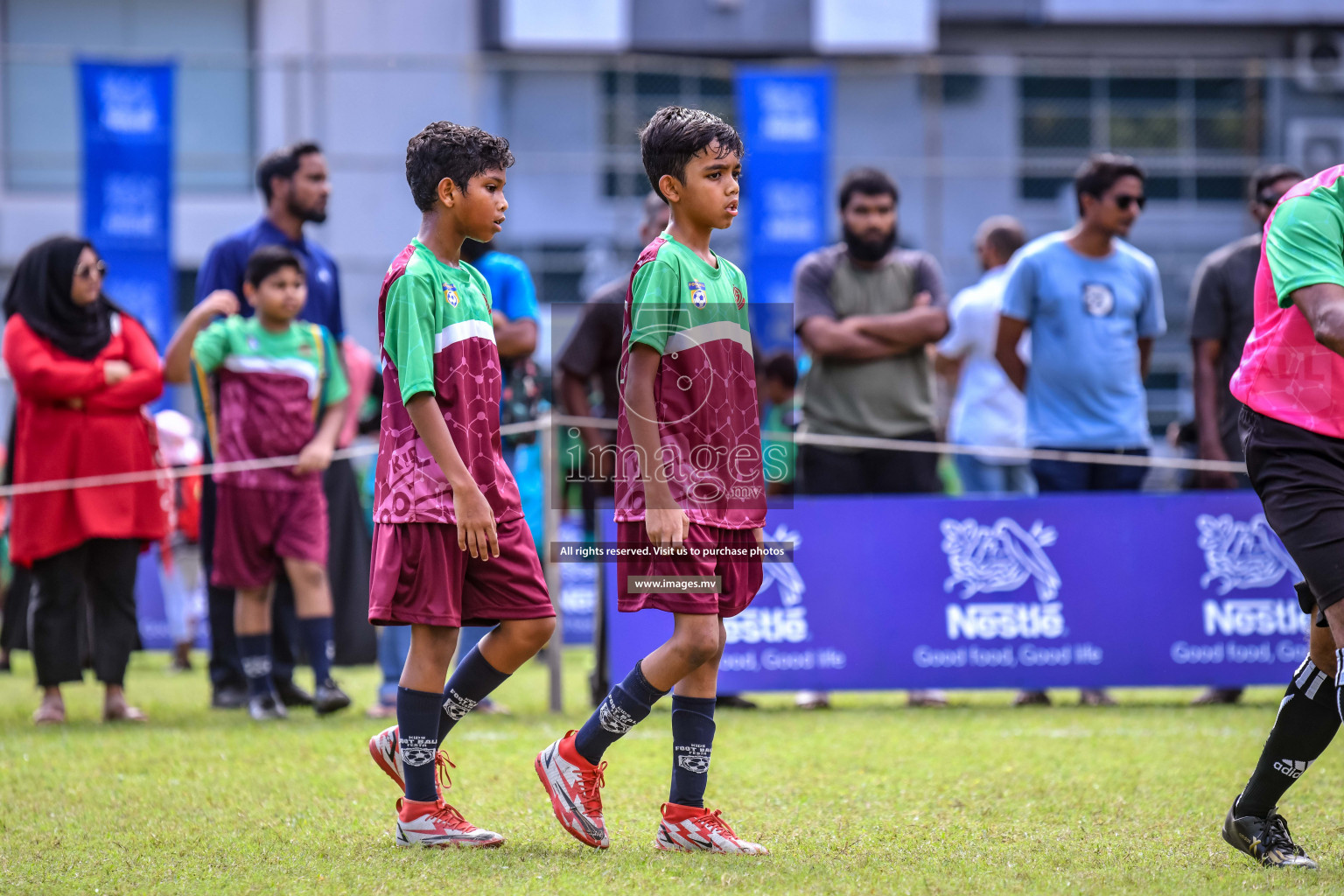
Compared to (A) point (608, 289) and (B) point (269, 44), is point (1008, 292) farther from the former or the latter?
(B) point (269, 44)

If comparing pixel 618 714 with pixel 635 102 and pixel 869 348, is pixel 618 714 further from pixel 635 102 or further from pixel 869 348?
pixel 635 102

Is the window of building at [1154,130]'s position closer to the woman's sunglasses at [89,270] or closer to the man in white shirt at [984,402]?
the man in white shirt at [984,402]

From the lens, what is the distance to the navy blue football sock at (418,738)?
3.76 metres

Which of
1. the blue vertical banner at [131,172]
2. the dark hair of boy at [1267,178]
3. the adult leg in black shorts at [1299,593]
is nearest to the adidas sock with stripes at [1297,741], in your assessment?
the adult leg in black shorts at [1299,593]

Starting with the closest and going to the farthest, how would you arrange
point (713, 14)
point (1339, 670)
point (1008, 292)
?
point (1339, 670)
point (1008, 292)
point (713, 14)

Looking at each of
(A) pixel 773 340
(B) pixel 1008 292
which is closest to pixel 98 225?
(A) pixel 773 340

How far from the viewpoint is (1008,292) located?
729 cm

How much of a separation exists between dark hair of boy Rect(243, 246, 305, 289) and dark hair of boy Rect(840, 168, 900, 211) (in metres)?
2.53

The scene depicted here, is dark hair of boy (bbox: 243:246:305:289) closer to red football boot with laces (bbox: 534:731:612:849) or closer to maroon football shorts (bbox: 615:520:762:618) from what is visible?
maroon football shorts (bbox: 615:520:762:618)

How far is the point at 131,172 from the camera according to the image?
598 inches

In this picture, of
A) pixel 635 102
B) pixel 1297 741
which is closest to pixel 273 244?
pixel 1297 741

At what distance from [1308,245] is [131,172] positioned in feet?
45.1

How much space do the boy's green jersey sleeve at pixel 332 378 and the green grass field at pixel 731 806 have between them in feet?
4.74

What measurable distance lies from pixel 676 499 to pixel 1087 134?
20.0 m
